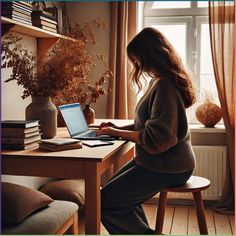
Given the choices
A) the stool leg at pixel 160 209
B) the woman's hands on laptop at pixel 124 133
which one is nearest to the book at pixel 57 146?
the woman's hands on laptop at pixel 124 133

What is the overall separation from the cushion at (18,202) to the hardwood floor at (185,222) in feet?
3.60

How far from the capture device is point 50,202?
178 cm

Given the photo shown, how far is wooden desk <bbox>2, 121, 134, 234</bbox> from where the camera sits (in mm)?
1694

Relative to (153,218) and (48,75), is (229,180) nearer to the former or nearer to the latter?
(153,218)

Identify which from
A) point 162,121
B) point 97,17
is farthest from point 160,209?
point 97,17

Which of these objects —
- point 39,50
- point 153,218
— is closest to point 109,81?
point 39,50

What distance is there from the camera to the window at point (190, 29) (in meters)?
3.54

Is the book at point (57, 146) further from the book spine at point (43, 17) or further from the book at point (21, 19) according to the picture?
the book spine at point (43, 17)

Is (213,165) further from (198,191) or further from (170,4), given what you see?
(170,4)

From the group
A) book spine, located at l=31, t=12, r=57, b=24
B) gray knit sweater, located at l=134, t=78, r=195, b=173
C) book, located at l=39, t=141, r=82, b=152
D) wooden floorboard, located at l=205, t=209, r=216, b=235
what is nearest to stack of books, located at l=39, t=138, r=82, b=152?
book, located at l=39, t=141, r=82, b=152

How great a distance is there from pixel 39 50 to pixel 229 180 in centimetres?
184

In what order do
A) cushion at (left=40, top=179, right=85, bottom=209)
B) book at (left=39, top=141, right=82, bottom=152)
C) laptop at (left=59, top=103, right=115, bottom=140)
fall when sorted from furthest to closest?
cushion at (left=40, top=179, right=85, bottom=209), laptop at (left=59, top=103, right=115, bottom=140), book at (left=39, top=141, right=82, bottom=152)

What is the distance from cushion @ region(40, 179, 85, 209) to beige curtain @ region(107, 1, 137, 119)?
0.77m

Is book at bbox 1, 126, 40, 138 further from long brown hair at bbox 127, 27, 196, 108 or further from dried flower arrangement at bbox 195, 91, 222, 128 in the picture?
dried flower arrangement at bbox 195, 91, 222, 128
